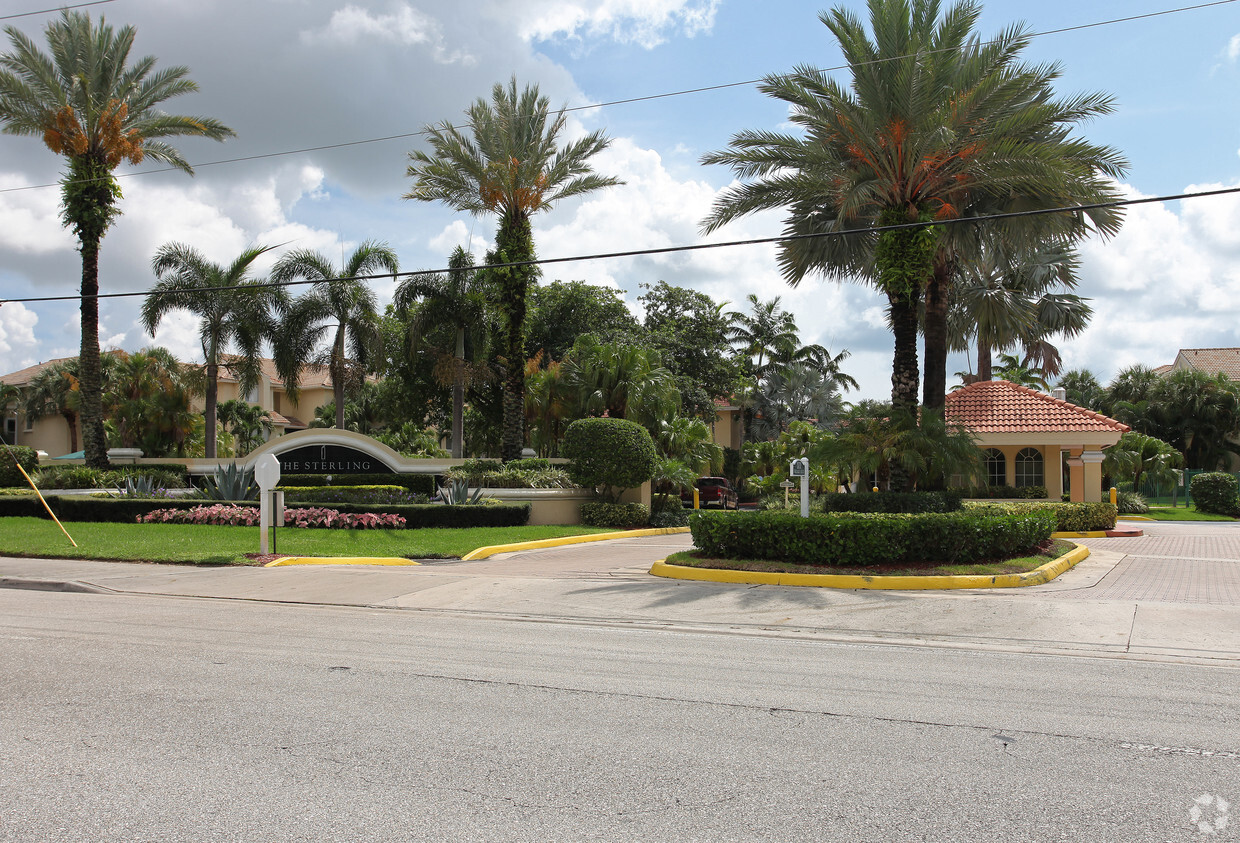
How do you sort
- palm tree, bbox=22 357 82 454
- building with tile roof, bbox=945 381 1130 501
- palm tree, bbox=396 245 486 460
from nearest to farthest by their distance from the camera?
building with tile roof, bbox=945 381 1130 501, palm tree, bbox=396 245 486 460, palm tree, bbox=22 357 82 454

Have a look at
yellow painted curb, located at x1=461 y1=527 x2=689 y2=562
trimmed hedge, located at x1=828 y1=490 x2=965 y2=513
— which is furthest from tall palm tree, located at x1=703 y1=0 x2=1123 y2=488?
yellow painted curb, located at x1=461 y1=527 x2=689 y2=562

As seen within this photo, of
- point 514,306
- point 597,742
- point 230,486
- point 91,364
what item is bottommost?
point 597,742

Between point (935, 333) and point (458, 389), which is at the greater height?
point (935, 333)

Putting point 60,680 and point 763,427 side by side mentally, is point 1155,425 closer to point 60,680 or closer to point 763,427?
point 763,427

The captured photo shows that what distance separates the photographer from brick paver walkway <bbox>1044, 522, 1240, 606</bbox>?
11.6 meters

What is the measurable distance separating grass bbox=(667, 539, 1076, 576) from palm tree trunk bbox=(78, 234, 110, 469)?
20950 millimetres

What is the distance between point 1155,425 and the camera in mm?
47406

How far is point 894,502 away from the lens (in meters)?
16.0

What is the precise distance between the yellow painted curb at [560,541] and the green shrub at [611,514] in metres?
0.56

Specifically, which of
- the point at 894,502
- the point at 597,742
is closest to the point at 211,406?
the point at 894,502

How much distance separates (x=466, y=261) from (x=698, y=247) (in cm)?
1793

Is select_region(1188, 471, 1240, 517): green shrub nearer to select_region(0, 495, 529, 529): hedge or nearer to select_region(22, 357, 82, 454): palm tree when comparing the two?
select_region(0, 495, 529, 529): hedge

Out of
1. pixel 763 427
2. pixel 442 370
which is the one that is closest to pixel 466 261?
pixel 442 370

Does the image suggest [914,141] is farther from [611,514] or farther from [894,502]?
[611,514]
